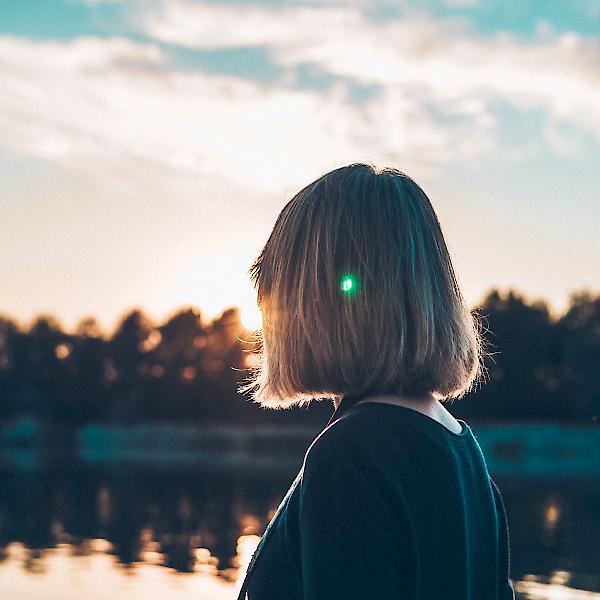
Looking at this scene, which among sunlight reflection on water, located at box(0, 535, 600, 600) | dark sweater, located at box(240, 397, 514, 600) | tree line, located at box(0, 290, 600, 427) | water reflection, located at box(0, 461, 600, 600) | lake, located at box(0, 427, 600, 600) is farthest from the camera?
tree line, located at box(0, 290, 600, 427)

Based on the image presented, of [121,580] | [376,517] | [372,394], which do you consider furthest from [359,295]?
[121,580]

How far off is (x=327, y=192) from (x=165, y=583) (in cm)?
2120

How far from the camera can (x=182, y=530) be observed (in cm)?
3061

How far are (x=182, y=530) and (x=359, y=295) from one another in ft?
99.0

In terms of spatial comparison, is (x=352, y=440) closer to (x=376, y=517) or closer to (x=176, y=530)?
(x=376, y=517)

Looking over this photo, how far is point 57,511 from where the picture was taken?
1405 inches

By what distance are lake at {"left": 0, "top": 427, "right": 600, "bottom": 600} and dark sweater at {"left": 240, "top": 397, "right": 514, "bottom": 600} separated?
19386 millimetres

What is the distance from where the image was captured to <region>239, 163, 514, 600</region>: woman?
146 centimetres

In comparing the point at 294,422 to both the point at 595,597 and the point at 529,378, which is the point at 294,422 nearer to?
the point at 529,378

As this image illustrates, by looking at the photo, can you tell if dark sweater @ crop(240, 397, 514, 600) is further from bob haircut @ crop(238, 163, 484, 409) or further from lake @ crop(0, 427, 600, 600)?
lake @ crop(0, 427, 600, 600)

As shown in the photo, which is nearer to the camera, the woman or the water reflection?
the woman

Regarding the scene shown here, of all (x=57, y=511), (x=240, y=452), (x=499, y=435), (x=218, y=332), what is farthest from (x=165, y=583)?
(x=240, y=452)

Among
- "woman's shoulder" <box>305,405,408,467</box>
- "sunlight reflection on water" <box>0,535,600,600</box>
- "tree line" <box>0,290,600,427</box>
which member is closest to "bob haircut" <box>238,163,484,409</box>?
"woman's shoulder" <box>305,405,408,467</box>

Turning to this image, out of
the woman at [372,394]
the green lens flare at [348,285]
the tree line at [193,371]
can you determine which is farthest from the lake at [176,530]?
the green lens flare at [348,285]
